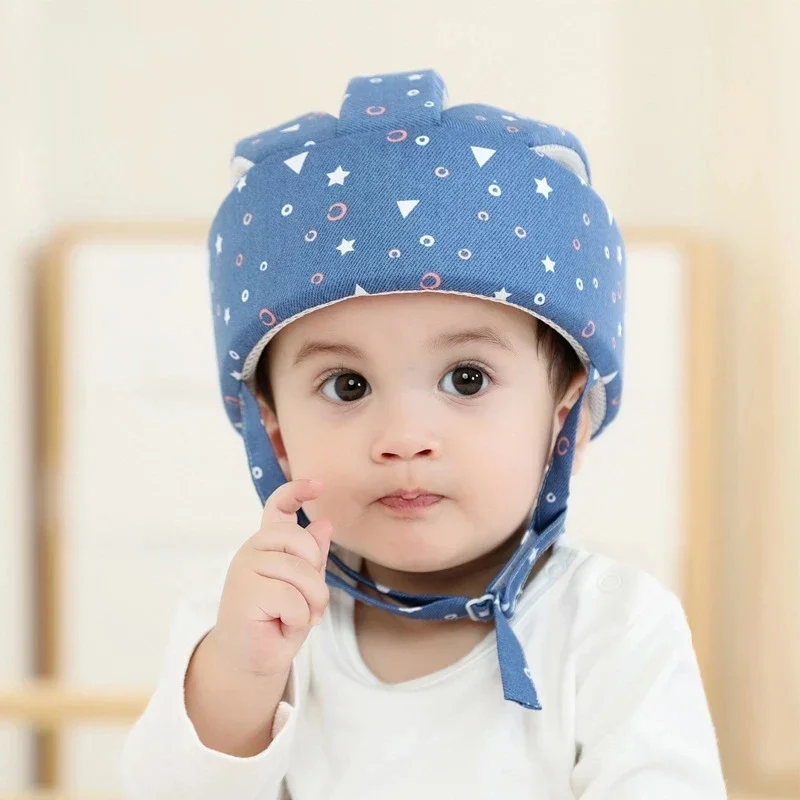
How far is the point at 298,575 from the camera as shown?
2.18 feet

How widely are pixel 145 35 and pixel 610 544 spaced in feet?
3.87

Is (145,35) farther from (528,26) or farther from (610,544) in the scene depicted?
(610,544)

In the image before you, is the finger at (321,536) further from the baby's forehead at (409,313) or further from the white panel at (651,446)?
→ the white panel at (651,446)

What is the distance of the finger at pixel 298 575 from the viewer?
2.17ft

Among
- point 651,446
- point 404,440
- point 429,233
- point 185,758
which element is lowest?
point 651,446

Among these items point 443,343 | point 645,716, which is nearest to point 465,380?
point 443,343

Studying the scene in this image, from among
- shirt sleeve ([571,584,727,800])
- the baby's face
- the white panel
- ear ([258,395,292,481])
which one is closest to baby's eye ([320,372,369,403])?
the baby's face

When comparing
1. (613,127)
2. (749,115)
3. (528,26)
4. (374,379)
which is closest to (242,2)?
(528,26)

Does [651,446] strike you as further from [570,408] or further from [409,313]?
[409,313]

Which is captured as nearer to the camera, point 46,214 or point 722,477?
point 722,477

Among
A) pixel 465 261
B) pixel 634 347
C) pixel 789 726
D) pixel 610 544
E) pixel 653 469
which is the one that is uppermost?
pixel 465 261

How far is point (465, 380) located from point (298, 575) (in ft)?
0.57

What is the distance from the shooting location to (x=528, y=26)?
68.5 inches

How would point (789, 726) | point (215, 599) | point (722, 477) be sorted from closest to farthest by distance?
point (215, 599) < point (789, 726) < point (722, 477)
